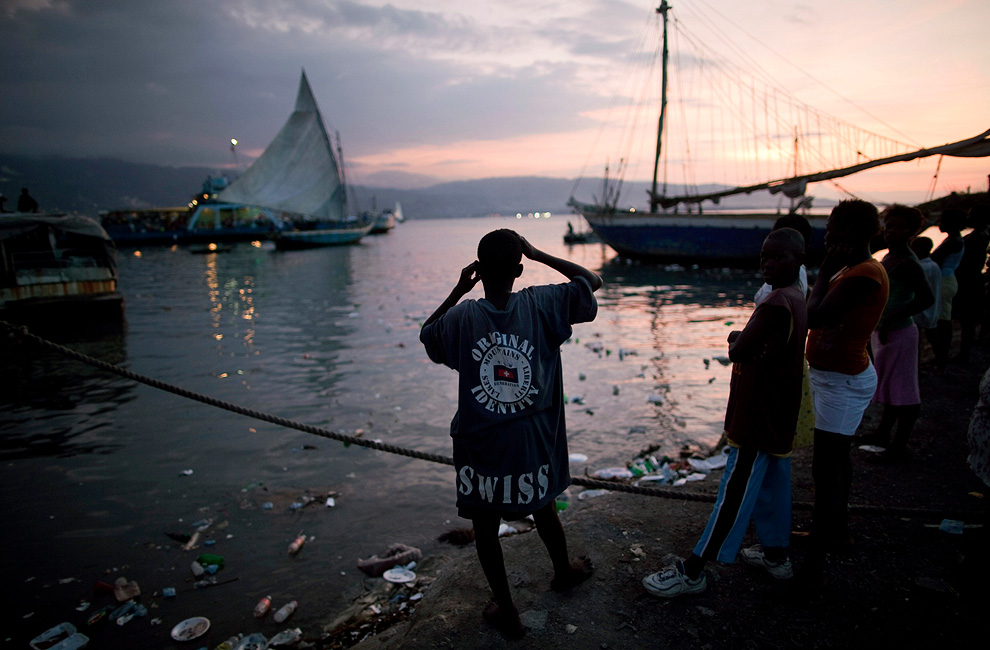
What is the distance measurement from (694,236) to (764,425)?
1053 inches

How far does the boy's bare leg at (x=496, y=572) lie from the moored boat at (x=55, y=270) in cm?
1343

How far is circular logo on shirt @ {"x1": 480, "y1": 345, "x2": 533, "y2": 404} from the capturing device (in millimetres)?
2053

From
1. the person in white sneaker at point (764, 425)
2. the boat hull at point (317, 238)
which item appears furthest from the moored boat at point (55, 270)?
the boat hull at point (317, 238)

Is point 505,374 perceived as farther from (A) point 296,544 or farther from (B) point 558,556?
(A) point 296,544

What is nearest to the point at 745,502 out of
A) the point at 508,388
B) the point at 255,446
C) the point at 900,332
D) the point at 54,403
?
the point at 508,388

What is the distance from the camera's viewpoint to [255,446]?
5.99 meters

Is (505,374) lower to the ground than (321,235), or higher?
lower

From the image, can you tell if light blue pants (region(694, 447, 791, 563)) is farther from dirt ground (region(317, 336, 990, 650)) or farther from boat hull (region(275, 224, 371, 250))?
boat hull (region(275, 224, 371, 250))

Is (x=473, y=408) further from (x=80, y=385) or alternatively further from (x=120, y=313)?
(x=120, y=313)

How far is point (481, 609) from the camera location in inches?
101

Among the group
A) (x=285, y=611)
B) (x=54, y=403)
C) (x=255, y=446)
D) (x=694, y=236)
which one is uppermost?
(x=694, y=236)

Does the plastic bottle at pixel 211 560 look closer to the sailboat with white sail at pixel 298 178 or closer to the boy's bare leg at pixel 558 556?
the boy's bare leg at pixel 558 556

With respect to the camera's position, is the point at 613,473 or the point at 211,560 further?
the point at 613,473

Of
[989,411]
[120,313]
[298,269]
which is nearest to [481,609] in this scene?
[989,411]
